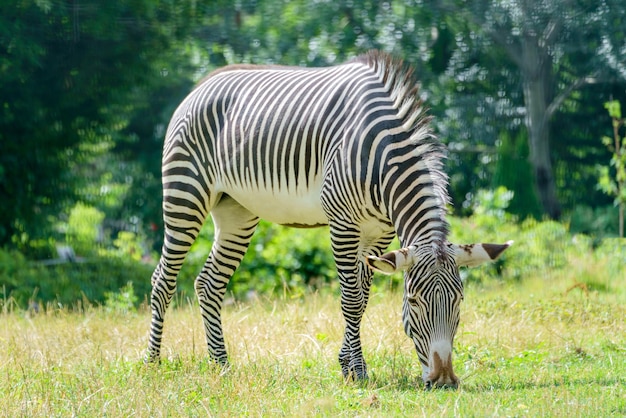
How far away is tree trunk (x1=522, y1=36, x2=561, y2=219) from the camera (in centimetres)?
1388

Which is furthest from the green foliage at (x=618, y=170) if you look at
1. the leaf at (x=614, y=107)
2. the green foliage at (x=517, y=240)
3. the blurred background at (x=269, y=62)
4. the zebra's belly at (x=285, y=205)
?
the zebra's belly at (x=285, y=205)

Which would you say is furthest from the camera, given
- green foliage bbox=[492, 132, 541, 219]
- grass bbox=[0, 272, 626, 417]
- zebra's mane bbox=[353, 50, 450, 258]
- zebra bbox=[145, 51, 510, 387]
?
green foliage bbox=[492, 132, 541, 219]

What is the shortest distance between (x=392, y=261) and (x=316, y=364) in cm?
178

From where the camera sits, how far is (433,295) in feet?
16.9

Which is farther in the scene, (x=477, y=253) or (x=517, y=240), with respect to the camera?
(x=517, y=240)

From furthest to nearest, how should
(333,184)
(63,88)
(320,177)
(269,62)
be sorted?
1. (269,62)
2. (63,88)
3. (320,177)
4. (333,184)

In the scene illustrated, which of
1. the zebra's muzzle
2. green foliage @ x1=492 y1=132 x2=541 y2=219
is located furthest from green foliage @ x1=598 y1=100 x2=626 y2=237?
the zebra's muzzle

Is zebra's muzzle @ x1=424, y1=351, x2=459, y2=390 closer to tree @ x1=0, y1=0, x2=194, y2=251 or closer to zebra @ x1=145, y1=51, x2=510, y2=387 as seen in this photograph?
zebra @ x1=145, y1=51, x2=510, y2=387

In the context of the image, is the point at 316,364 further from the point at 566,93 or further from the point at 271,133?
the point at 566,93

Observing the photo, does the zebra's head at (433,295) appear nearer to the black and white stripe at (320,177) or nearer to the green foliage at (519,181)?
the black and white stripe at (320,177)

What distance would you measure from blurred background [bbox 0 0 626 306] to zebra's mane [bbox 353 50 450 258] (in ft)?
23.2

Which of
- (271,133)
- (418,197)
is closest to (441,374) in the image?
(418,197)

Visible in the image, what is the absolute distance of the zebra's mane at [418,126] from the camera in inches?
219

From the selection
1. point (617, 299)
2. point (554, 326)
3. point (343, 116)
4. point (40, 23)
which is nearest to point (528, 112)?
point (617, 299)
